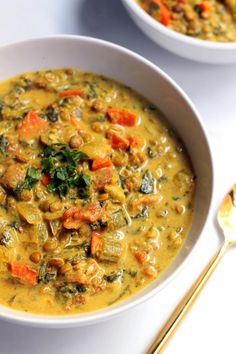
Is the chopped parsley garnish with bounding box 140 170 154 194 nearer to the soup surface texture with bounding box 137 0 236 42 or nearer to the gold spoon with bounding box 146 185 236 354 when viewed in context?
the gold spoon with bounding box 146 185 236 354

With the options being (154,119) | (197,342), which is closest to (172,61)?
(154,119)

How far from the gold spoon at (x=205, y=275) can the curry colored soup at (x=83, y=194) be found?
12.7 inches

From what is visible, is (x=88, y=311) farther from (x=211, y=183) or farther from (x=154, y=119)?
(x=154, y=119)

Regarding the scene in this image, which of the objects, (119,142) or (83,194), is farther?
(119,142)

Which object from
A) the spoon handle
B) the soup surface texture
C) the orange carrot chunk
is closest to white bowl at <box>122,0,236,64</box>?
the soup surface texture

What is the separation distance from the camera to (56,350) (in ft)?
13.8

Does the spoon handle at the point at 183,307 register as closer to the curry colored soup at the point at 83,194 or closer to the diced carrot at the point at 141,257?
the curry colored soup at the point at 83,194

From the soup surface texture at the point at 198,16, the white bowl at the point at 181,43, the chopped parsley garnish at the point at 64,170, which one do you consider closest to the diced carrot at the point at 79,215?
the chopped parsley garnish at the point at 64,170

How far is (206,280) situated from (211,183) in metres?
0.64

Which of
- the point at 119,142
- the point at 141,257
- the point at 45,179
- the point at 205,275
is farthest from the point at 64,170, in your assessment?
the point at 205,275

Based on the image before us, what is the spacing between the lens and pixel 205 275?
440cm

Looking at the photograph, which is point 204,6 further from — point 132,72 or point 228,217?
point 228,217

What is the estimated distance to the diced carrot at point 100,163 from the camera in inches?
172

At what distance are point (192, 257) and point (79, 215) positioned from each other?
2.49ft
